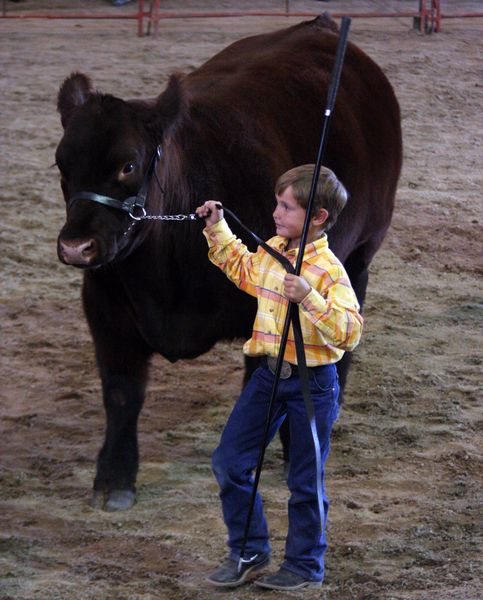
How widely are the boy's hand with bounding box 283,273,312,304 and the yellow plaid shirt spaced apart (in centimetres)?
2

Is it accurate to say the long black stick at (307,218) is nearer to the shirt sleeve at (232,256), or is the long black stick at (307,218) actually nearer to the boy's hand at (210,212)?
the shirt sleeve at (232,256)

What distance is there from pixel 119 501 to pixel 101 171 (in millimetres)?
1339

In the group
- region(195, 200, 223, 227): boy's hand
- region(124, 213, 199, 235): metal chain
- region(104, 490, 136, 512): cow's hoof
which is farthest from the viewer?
region(104, 490, 136, 512): cow's hoof

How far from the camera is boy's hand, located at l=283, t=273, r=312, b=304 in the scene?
3242 mm

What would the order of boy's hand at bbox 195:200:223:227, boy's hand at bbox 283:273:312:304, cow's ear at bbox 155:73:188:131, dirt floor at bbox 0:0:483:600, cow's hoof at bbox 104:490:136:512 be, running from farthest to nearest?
cow's hoof at bbox 104:490:136:512
cow's ear at bbox 155:73:188:131
dirt floor at bbox 0:0:483:600
boy's hand at bbox 195:200:223:227
boy's hand at bbox 283:273:312:304

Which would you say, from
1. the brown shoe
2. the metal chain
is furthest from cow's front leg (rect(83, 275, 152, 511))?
the brown shoe

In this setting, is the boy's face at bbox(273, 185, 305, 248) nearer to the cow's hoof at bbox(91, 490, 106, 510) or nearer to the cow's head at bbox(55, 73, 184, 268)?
the cow's head at bbox(55, 73, 184, 268)

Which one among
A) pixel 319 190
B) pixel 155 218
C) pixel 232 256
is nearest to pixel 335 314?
pixel 319 190

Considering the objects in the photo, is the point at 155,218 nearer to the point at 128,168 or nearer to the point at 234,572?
the point at 128,168

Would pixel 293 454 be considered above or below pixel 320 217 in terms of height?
below

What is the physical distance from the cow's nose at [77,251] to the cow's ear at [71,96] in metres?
0.63

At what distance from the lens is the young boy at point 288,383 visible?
3.44m

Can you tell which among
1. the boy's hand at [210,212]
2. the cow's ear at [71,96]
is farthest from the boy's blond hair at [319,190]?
the cow's ear at [71,96]

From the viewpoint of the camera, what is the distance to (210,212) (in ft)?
11.8
